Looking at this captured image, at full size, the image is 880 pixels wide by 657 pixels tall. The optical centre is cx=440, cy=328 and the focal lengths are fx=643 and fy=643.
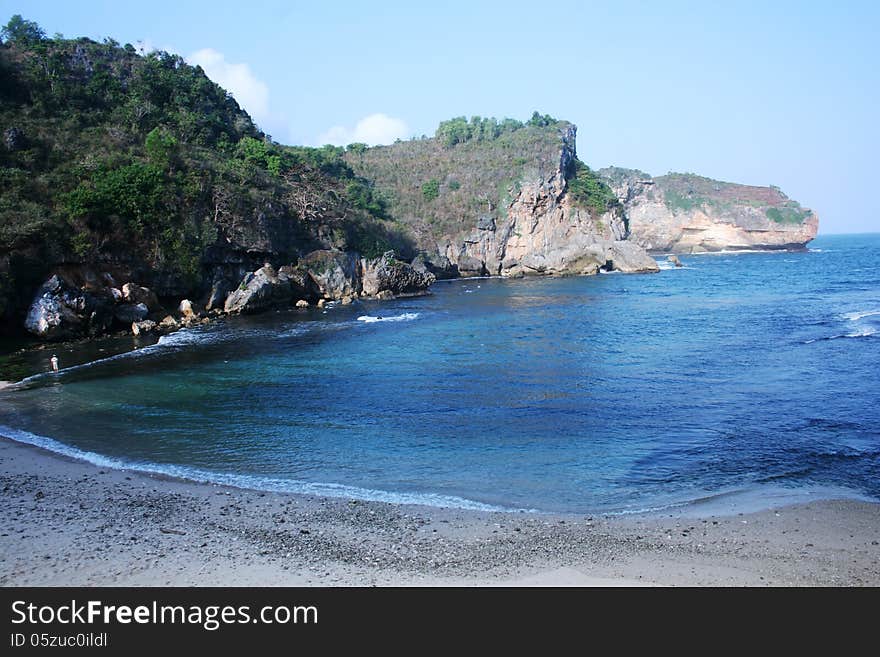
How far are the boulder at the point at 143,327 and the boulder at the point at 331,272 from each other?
18.1 m

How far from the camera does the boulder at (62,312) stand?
3191cm

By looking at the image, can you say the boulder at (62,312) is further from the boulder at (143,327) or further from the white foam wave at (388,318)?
the white foam wave at (388,318)

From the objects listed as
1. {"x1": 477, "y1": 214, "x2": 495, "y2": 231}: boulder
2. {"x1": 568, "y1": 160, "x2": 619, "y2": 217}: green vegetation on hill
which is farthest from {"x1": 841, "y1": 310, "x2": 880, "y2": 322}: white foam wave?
{"x1": 477, "y1": 214, "x2": 495, "y2": 231}: boulder

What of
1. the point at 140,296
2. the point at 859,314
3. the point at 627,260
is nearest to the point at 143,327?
the point at 140,296

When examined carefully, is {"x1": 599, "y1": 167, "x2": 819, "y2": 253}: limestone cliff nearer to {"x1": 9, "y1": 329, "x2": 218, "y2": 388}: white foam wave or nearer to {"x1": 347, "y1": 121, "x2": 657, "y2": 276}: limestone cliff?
{"x1": 347, "y1": 121, "x2": 657, "y2": 276}: limestone cliff

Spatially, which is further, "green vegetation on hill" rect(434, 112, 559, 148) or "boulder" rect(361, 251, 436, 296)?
"green vegetation on hill" rect(434, 112, 559, 148)

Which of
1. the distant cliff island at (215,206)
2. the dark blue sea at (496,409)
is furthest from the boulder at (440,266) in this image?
the dark blue sea at (496,409)

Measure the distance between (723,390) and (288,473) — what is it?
48.0ft

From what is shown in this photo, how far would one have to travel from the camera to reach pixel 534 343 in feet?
106

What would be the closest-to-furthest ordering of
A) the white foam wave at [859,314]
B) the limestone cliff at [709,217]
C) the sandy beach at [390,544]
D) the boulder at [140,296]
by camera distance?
the sandy beach at [390,544] → the white foam wave at [859,314] → the boulder at [140,296] → the limestone cliff at [709,217]

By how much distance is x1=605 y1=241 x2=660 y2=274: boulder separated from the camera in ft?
259

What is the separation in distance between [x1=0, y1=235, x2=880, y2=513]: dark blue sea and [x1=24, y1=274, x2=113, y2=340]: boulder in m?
2.00
